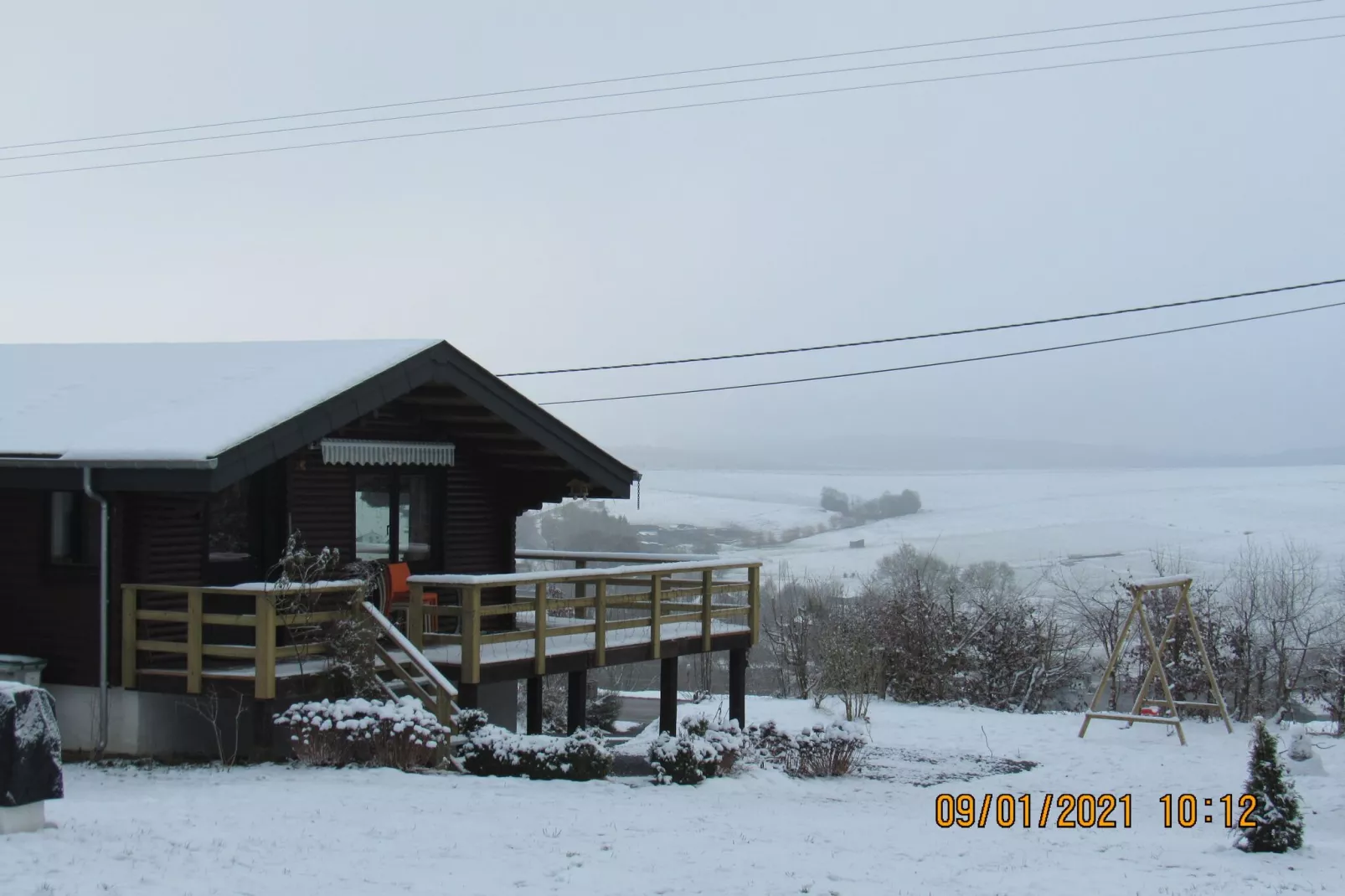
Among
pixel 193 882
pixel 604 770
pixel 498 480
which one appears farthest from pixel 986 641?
pixel 193 882

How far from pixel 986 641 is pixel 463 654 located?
42.1 ft

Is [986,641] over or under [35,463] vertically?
under

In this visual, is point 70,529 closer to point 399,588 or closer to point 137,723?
point 137,723

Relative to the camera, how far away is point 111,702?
39.3 ft

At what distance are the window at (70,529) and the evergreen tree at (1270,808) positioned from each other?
1072 centimetres

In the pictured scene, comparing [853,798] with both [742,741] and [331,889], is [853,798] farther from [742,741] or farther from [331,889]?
[331,889]

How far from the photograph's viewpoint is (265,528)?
1366 centimetres

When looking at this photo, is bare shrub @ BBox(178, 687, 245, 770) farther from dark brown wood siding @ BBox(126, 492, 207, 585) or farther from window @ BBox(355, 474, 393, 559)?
window @ BBox(355, 474, 393, 559)

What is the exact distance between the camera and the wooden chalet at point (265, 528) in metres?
11.5

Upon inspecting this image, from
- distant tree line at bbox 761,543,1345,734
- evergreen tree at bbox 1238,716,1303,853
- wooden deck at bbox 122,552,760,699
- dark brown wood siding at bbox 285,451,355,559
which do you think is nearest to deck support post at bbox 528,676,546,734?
wooden deck at bbox 122,552,760,699

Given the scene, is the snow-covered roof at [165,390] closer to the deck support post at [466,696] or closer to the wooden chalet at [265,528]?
the wooden chalet at [265,528]

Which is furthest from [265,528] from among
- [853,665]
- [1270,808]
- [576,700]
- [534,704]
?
[1270,808]

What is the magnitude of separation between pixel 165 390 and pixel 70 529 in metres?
1.83

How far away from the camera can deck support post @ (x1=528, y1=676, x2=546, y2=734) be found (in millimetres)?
14328
